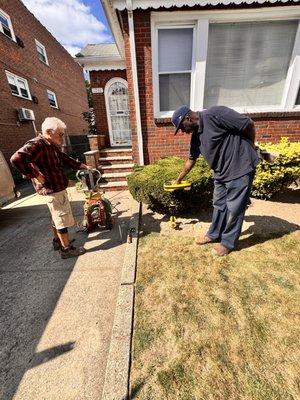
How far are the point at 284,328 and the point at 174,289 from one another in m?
1.15

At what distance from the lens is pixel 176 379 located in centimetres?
174

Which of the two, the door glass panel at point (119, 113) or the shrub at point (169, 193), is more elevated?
the door glass panel at point (119, 113)

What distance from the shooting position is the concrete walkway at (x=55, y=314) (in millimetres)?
1822

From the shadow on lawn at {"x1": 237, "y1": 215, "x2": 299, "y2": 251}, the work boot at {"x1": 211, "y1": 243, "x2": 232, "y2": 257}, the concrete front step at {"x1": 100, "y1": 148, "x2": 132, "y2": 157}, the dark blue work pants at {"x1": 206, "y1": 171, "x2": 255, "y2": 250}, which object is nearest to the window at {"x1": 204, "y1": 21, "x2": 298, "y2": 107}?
the concrete front step at {"x1": 100, "y1": 148, "x2": 132, "y2": 157}

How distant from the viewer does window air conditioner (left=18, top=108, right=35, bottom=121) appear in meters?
10.6

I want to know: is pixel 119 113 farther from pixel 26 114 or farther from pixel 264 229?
pixel 264 229

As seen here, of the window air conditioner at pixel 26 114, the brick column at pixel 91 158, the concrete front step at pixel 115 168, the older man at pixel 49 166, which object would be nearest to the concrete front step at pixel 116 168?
the concrete front step at pixel 115 168

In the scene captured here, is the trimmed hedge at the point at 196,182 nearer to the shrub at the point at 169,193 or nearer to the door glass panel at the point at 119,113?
the shrub at the point at 169,193

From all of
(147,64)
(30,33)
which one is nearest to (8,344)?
(147,64)

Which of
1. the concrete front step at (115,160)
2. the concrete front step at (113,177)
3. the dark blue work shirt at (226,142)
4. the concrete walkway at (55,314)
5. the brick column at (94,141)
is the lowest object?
the concrete walkway at (55,314)

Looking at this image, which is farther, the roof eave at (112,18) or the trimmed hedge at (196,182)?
the roof eave at (112,18)

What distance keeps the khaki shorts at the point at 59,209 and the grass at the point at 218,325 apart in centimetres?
127

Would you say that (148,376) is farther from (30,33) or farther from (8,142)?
(30,33)

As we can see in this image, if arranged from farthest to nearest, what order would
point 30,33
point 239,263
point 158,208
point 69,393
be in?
point 30,33 < point 158,208 < point 239,263 < point 69,393
